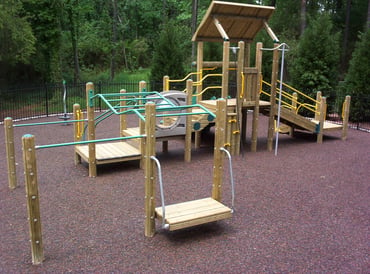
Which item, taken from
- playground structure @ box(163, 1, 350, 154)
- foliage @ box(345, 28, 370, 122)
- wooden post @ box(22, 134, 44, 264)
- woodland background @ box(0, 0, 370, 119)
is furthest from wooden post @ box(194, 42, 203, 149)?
foliage @ box(345, 28, 370, 122)

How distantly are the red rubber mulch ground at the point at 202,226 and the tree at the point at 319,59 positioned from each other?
19.5 ft

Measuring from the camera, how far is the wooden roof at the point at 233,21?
809 centimetres

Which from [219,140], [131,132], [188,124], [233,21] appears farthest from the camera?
[233,21]

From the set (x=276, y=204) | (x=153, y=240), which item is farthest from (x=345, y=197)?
(x=153, y=240)

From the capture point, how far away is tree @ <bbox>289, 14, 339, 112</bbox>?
13.1 metres

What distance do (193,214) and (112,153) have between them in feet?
10.0

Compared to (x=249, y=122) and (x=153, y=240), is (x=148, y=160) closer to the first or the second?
(x=153, y=240)

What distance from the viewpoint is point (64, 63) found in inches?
→ 952

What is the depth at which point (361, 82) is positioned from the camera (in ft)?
41.2

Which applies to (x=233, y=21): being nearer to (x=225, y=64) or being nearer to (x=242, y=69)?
(x=242, y=69)

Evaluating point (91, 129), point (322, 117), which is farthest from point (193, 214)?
point (322, 117)

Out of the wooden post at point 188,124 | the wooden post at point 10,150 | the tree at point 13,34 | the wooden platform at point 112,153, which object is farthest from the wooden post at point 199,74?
the tree at point 13,34

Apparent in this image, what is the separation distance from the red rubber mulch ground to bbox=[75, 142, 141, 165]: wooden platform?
0.89 feet

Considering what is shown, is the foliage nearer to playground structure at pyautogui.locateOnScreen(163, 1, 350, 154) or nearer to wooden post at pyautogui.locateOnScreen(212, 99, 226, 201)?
playground structure at pyautogui.locateOnScreen(163, 1, 350, 154)
